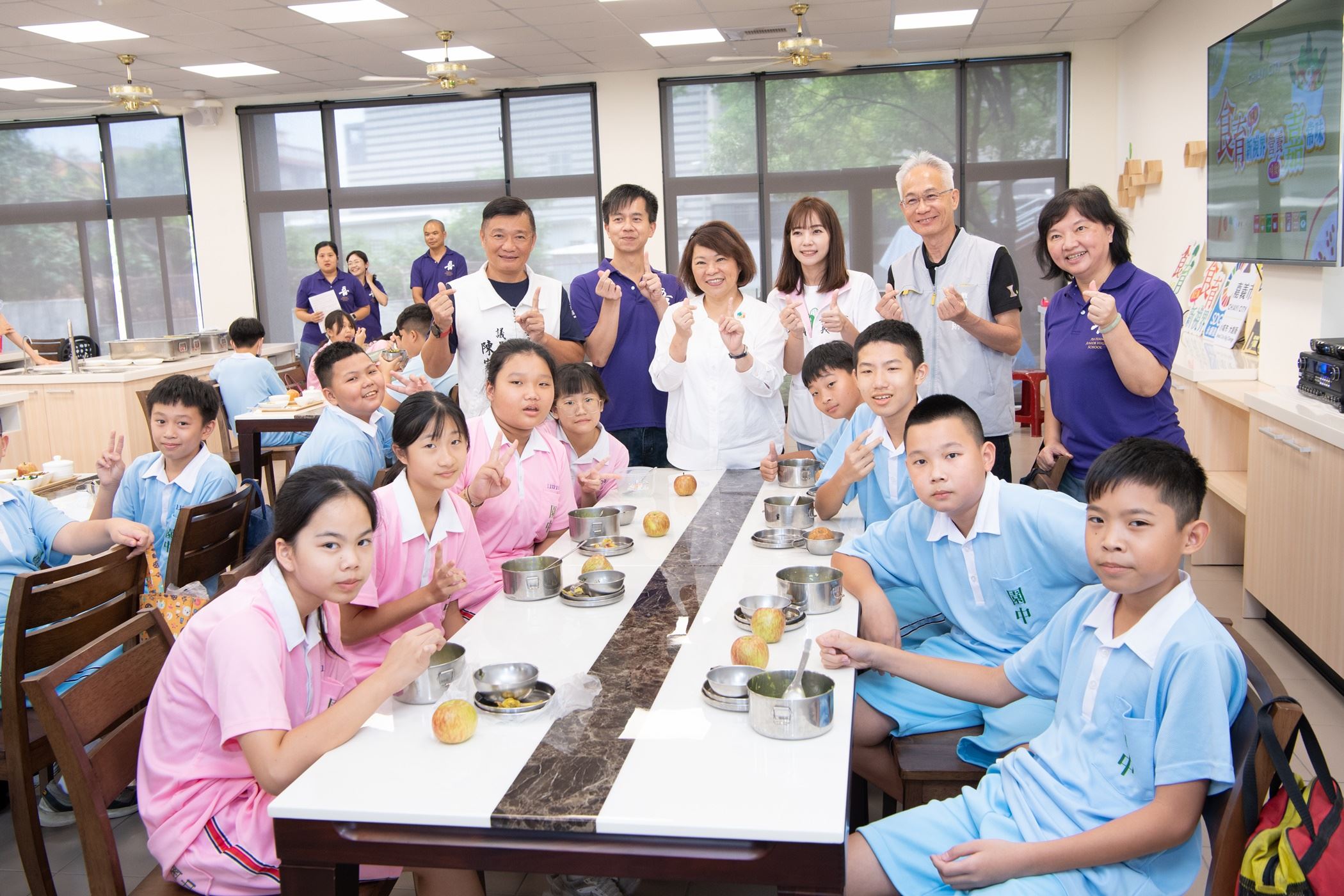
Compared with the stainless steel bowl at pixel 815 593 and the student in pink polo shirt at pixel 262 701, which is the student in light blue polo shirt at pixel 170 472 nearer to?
the student in pink polo shirt at pixel 262 701

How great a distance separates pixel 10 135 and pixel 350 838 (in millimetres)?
11539

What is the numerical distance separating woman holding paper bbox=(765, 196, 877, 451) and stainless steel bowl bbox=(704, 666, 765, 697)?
6.33 feet

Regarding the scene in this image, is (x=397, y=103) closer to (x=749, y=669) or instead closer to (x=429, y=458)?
(x=429, y=458)

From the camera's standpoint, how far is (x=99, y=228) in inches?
415

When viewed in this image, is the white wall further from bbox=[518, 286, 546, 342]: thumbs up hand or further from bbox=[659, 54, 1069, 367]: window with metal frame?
bbox=[518, 286, 546, 342]: thumbs up hand

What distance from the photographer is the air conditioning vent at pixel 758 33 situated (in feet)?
25.2

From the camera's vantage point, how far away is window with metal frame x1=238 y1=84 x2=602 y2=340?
965 cm

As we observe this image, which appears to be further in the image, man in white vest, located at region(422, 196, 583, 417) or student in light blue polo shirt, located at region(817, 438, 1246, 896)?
man in white vest, located at region(422, 196, 583, 417)

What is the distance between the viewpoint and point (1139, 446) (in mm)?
1606

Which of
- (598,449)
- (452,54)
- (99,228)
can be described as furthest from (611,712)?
(99,228)

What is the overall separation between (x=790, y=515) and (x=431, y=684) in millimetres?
1199

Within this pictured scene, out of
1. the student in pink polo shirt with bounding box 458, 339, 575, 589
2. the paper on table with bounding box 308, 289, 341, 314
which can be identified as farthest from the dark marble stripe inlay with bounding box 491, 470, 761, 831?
the paper on table with bounding box 308, 289, 341, 314

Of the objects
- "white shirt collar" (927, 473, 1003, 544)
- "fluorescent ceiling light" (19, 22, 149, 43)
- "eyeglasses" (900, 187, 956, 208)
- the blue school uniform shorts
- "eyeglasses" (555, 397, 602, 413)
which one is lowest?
the blue school uniform shorts

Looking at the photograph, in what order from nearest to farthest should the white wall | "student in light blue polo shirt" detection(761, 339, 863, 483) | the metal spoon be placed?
the metal spoon < "student in light blue polo shirt" detection(761, 339, 863, 483) < the white wall
